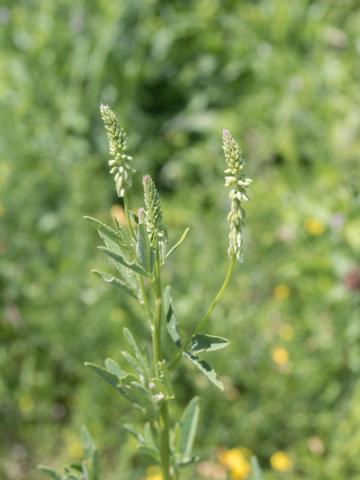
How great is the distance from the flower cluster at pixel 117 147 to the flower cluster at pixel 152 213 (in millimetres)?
63

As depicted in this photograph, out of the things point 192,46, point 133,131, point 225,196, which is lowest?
point 225,196

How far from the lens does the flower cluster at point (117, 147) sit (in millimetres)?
878

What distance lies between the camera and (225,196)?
3270mm

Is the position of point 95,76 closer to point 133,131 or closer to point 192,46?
point 133,131

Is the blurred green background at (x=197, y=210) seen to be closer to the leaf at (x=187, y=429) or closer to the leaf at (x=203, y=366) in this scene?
the leaf at (x=187, y=429)

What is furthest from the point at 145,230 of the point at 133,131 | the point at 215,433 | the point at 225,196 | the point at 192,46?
the point at 192,46

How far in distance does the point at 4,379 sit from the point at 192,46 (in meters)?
2.25

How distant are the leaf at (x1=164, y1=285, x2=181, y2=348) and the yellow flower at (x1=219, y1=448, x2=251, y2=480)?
1444 mm

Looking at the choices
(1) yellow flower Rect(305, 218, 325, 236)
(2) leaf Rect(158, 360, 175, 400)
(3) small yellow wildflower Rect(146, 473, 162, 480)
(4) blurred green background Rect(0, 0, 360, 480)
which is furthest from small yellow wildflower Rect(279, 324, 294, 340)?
(2) leaf Rect(158, 360, 175, 400)

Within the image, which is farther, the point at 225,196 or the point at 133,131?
the point at 133,131

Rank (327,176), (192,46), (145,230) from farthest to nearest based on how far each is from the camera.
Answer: (192,46) < (327,176) < (145,230)

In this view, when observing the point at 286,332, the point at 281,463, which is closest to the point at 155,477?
the point at 281,463

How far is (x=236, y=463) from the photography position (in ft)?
7.80

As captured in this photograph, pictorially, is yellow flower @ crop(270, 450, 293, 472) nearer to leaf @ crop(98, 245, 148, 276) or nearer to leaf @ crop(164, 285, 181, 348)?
leaf @ crop(164, 285, 181, 348)
